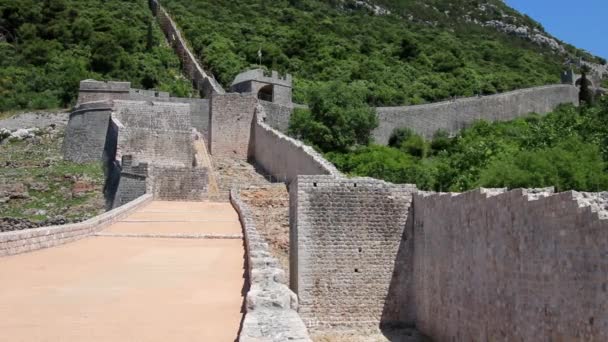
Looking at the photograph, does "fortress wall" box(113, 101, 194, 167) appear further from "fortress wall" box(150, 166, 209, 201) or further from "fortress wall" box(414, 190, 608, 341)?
"fortress wall" box(414, 190, 608, 341)

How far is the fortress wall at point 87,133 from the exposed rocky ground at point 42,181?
19.8 inches

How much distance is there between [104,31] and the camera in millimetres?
51562

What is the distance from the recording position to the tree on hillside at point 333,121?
32.9 m

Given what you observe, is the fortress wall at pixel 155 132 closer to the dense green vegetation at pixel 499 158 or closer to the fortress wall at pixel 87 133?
the fortress wall at pixel 87 133

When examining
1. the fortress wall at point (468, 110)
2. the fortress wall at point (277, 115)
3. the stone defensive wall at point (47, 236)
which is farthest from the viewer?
the fortress wall at point (468, 110)

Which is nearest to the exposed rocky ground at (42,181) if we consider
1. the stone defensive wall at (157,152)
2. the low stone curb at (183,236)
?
the stone defensive wall at (157,152)

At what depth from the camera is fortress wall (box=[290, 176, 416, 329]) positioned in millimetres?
15805

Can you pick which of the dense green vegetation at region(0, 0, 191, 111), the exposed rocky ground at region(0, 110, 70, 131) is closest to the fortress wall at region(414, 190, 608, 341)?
the exposed rocky ground at region(0, 110, 70, 131)

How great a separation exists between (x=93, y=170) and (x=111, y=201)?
421 cm

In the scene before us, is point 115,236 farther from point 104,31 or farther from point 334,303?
point 104,31

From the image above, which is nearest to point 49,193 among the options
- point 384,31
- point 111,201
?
point 111,201

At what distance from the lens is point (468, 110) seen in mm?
45812

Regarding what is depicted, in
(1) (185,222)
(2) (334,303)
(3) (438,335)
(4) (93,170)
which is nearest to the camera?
(3) (438,335)

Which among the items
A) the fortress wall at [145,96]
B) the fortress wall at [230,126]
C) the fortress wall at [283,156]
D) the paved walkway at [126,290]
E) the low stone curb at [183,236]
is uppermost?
the fortress wall at [145,96]
